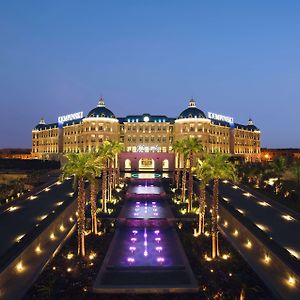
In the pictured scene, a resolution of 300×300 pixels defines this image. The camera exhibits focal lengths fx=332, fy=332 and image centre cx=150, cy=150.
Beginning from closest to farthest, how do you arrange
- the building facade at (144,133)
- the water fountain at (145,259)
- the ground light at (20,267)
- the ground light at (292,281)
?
the ground light at (292,281) < the water fountain at (145,259) < the ground light at (20,267) < the building facade at (144,133)

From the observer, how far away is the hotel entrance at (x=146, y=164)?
468 ft

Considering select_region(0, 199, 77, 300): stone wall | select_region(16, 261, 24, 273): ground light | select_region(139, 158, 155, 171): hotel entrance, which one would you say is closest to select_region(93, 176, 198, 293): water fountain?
select_region(0, 199, 77, 300): stone wall

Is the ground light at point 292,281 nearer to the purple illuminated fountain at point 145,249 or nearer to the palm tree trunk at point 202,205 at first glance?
the purple illuminated fountain at point 145,249

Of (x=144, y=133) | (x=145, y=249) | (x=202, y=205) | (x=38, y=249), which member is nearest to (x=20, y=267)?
(x=38, y=249)

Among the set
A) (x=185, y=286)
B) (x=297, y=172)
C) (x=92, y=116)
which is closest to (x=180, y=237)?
(x=185, y=286)

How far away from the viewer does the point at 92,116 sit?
141000 mm

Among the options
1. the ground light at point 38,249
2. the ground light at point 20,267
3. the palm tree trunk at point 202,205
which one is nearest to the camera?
the ground light at point 20,267

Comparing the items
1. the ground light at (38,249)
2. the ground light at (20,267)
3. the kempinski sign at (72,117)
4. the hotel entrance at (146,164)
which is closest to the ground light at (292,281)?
the ground light at (20,267)

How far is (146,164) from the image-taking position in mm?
145750

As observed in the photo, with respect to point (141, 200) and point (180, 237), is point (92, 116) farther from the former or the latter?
point (180, 237)

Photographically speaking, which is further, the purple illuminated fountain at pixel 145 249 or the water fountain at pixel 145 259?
the purple illuminated fountain at pixel 145 249

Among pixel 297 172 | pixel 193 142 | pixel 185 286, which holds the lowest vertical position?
pixel 185 286

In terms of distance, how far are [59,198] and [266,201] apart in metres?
35.3

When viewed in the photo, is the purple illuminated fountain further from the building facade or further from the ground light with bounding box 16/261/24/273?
the building facade
